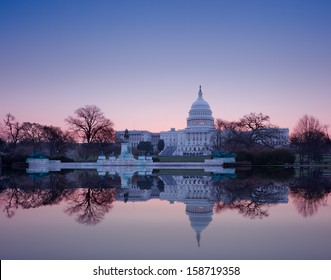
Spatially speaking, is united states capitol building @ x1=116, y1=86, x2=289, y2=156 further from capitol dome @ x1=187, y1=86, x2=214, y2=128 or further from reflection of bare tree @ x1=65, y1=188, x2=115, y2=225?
reflection of bare tree @ x1=65, y1=188, x2=115, y2=225

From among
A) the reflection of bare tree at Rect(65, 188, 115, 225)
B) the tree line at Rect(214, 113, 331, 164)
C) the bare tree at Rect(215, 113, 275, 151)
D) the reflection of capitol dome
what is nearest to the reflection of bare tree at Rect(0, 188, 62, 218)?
the reflection of bare tree at Rect(65, 188, 115, 225)

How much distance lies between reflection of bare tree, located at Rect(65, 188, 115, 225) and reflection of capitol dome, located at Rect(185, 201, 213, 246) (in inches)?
99.8

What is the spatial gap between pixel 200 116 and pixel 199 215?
114m

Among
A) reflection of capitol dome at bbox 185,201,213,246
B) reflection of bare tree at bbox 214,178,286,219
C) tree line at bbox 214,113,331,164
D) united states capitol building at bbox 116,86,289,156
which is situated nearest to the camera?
reflection of capitol dome at bbox 185,201,213,246

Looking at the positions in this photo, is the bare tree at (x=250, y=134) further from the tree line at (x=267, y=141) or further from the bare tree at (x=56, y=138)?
the bare tree at (x=56, y=138)

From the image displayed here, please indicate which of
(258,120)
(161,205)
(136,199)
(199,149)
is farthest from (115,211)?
(199,149)

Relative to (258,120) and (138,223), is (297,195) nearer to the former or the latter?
(138,223)

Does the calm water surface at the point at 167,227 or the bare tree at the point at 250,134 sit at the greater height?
the bare tree at the point at 250,134

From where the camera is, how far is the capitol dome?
12588cm

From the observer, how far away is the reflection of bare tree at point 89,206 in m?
11.8

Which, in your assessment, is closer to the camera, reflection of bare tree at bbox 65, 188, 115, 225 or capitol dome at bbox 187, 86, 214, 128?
reflection of bare tree at bbox 65, 188, 115, 225

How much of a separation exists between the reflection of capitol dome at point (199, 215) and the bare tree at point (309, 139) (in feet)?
166

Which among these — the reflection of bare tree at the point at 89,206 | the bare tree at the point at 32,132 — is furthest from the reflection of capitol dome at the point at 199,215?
the bare tree at the point at 32,132

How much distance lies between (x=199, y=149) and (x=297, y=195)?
10539cm
